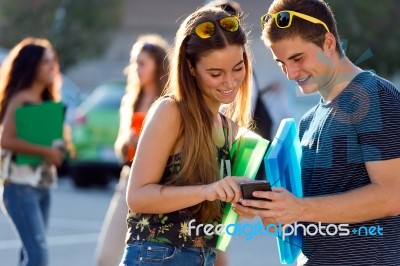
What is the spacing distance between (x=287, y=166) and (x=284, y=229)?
0.23 metres

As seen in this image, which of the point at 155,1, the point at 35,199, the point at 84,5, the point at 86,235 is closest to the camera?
the point at 35,199

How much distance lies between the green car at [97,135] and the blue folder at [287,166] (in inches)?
438

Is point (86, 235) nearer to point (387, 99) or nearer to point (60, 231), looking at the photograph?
point (60, 231)

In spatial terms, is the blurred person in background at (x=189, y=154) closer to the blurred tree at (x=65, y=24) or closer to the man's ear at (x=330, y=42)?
the man's ear at (x=330, y=42)

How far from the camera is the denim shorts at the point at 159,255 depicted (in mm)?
3389

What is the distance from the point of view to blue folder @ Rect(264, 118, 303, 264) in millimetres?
3258

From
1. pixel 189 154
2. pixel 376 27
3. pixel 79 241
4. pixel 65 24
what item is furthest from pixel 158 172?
pixel 65 24

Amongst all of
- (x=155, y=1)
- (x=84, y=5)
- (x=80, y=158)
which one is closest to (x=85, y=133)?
(x=80, y=158)

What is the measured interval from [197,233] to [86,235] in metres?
7.61

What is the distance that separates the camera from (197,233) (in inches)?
135

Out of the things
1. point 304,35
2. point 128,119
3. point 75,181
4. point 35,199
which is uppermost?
point 304,35

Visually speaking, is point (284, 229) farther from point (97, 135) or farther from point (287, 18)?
point (97, 135)

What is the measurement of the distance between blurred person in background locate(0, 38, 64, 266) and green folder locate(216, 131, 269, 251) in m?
2.68

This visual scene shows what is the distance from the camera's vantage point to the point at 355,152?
10.4 ft
